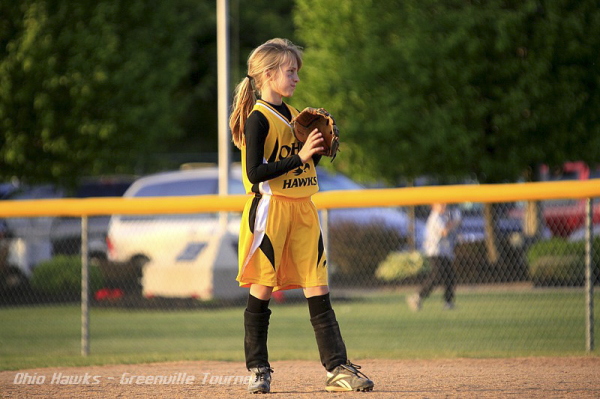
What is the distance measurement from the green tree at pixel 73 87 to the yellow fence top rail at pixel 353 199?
30.0ft

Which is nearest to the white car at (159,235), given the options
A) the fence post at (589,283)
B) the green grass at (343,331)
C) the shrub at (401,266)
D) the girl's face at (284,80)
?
the green grass at (343,331)

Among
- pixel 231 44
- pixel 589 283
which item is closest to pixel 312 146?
pixel 589 283

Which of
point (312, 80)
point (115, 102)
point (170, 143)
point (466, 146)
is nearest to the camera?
point (466, 146)

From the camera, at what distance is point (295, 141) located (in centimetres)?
566

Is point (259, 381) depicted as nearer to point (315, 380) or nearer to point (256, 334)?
point (256, 334)

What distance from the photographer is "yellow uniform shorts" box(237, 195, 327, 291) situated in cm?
558

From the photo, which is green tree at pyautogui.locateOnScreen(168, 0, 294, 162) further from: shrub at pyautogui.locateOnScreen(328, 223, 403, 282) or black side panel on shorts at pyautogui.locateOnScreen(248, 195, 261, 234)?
black side panel on shorts at pyautogui.locateOnScreen(248, 195, 261, 234)

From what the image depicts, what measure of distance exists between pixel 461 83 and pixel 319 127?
38.8 ft

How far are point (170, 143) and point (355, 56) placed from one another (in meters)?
18.2

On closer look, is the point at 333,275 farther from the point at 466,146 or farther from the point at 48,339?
the point at 466,146

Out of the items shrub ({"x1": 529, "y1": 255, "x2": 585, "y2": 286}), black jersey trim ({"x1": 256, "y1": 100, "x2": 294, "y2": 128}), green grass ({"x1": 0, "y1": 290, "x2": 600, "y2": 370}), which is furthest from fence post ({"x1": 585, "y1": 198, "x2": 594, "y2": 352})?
black jersey trim ({"x1": 256, "y1": 100, "x2": 294, "y2": 128})

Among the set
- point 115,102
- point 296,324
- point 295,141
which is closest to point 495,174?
point 296,324

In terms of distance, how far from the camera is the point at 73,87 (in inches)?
748

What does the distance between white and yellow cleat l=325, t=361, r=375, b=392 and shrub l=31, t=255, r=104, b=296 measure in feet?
20.8
